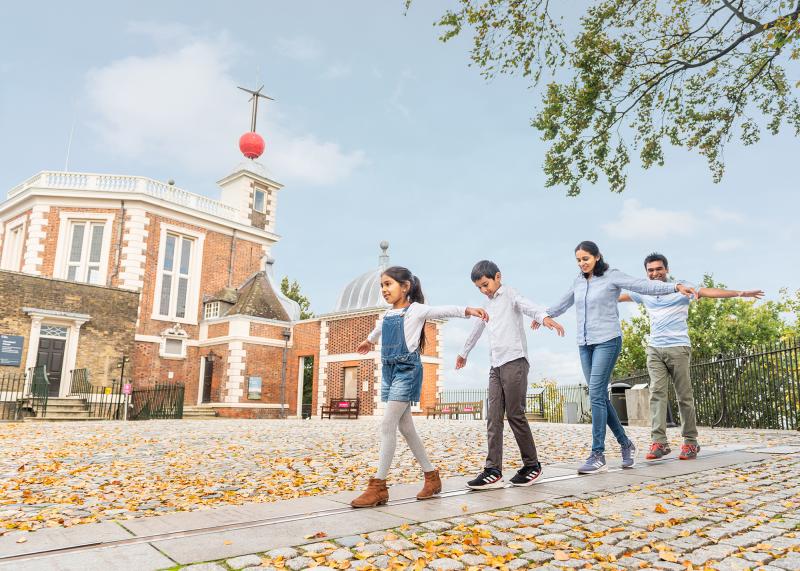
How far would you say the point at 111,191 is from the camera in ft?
83.6

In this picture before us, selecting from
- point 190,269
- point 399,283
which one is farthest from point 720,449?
point 190,269

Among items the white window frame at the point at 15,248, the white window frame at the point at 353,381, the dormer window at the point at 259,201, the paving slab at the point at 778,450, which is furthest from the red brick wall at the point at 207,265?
the paving slab at the point at 778,450

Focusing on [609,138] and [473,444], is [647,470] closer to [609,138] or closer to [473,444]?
[473,444]

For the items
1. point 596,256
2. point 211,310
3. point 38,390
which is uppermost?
point 211,310

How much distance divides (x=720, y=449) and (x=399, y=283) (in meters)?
5.24

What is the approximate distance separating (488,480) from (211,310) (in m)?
24.6

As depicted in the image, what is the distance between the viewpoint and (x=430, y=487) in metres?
4.28

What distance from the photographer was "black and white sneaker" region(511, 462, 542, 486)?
15.7 ft

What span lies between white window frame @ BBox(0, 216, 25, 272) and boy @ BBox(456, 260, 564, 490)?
2751 centimetres

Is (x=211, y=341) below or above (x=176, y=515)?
above

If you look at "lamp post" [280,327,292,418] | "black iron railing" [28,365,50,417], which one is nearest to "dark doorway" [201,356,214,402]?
"lamp post" [280,327,292,418]

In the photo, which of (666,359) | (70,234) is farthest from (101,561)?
(70,234)

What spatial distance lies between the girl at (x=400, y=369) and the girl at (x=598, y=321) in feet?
4.47

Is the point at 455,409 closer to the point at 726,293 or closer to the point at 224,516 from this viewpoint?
the point at 726,293
